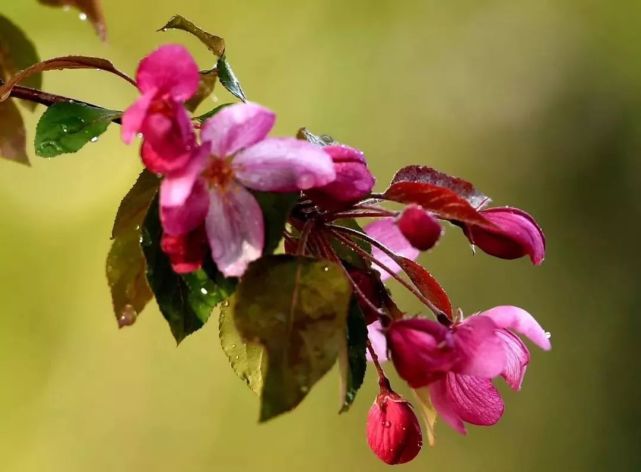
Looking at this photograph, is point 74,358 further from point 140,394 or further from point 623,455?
point 623,455

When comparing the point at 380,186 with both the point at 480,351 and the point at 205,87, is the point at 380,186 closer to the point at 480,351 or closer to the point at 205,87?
the point at 205,87

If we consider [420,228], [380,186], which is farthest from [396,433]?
[380,186]

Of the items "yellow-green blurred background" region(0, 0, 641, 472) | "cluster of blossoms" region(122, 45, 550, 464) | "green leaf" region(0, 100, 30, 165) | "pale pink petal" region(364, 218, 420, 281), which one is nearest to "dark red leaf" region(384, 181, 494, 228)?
"cluster of blossoms" region(122, 45, 550, 464)

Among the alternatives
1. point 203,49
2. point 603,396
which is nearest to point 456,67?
point 203,49

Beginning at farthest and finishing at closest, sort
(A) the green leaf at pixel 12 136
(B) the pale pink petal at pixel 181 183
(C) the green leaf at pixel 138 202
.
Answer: (A) the green leaf at pixel 12 136 → (C) the green leaf at pixel 138 202 → (B) the pale pink petal at pixel 181 183

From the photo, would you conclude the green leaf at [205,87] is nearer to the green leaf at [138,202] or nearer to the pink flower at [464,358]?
the green leaf at [138,202]

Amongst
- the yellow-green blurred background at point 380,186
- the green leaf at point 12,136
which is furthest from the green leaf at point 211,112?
the yellow-green blurred background at point 380,186
